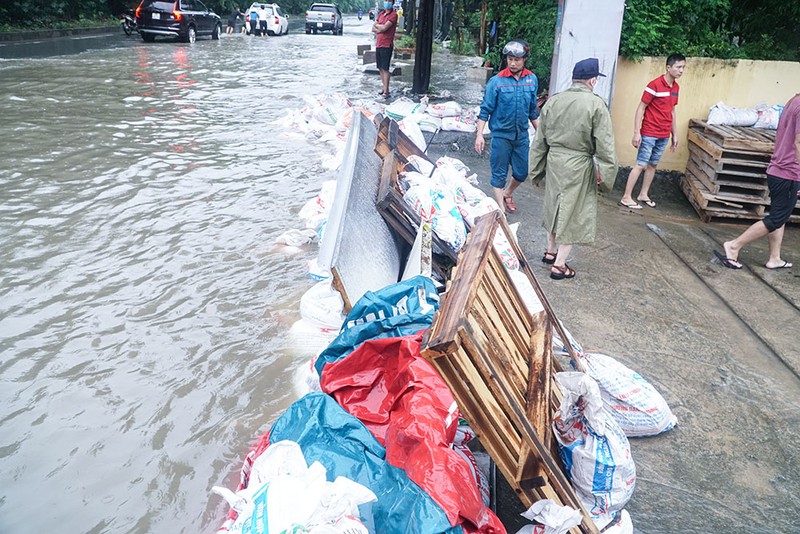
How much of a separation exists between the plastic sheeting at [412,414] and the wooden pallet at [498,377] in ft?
0.59

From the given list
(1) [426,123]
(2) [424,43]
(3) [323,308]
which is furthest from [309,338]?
(2) [424,43]

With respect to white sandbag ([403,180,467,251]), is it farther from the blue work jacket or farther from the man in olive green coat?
the blue work jacket

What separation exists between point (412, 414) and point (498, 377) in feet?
1.42

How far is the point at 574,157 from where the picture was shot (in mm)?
4727

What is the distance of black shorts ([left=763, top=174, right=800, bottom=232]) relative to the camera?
Result: 200 inches

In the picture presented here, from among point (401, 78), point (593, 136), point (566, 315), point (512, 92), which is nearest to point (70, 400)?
point (566, 315)

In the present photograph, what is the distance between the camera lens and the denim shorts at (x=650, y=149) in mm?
6785

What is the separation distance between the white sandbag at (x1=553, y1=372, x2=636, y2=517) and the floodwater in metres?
1.55

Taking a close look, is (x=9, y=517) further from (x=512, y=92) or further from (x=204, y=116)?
(x=204, y=116)

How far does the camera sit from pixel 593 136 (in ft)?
15.2

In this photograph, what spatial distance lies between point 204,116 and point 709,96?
7.87m

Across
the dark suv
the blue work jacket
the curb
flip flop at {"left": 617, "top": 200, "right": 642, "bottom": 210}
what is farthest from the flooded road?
the dark suv

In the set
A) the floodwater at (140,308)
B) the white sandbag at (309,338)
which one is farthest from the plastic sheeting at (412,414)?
the white sandbag at (309,338)

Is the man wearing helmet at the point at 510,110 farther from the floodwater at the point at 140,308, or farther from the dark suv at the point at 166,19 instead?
the dark suv at the point at 166,19
